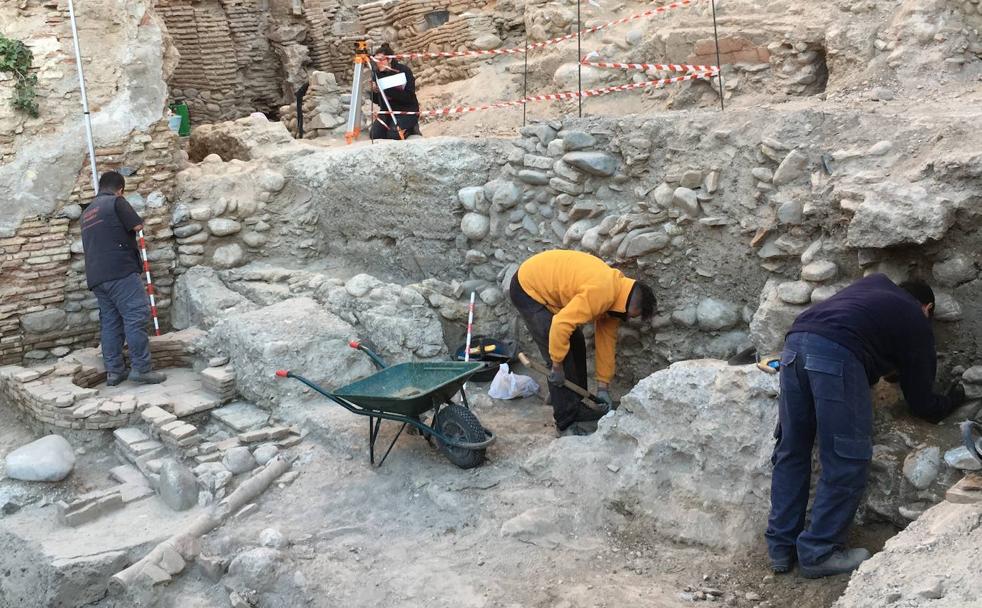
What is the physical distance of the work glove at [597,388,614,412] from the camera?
642 centimetres

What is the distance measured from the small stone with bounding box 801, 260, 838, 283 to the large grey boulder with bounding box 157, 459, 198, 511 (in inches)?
160

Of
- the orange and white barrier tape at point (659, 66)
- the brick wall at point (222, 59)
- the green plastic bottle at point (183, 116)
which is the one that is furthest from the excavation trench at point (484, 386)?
the brick wall at point (222, 59)

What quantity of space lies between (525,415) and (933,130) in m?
3.41

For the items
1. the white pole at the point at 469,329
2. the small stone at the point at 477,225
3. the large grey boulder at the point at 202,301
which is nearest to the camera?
the white pole at the point at 469,329

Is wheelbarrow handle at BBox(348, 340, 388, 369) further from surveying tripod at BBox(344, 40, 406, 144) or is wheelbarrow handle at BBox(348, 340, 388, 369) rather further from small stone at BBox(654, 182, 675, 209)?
surveying tripod at BBox(344, 40, 406, 144)

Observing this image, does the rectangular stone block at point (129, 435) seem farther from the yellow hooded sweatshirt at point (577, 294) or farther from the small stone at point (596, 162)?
the small stone at point (596, 162)

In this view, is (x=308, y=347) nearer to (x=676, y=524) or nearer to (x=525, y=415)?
(x=525, y=415)

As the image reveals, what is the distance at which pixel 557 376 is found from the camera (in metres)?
6.20

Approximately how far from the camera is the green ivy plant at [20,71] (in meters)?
8.09

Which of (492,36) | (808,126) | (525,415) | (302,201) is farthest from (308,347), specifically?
(492,36)

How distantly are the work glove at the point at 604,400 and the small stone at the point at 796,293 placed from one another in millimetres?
1518

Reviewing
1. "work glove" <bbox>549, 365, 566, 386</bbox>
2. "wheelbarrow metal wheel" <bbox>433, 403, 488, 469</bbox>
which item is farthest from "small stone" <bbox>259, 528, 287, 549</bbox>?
"work glove" <bbox>549, 365, 566, 386</bbox>

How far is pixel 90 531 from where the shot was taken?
567 centimetres

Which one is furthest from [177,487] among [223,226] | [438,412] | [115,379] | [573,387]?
[223,226]
